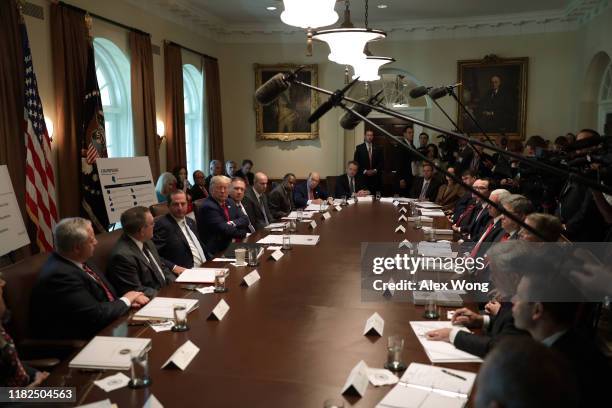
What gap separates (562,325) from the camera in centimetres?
160

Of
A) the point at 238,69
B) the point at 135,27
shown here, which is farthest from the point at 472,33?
the point at 135,27

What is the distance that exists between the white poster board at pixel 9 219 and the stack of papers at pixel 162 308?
260cm

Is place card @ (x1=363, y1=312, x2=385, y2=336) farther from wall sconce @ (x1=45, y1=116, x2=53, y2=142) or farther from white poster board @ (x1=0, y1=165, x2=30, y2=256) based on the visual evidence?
wall sconce @ (x1=45, y1=116, x2=53, y2=142)

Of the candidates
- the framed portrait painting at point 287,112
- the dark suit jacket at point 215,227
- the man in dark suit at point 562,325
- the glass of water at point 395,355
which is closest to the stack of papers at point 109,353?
the glass of water at point 395,355

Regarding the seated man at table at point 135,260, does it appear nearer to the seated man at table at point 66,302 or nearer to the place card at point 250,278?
the seated man at table at point 66,302

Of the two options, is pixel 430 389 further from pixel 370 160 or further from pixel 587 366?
pixel 370 160

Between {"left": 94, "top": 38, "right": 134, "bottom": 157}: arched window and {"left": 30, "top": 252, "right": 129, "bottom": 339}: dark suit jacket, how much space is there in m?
5.07

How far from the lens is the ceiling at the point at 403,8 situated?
8.83m

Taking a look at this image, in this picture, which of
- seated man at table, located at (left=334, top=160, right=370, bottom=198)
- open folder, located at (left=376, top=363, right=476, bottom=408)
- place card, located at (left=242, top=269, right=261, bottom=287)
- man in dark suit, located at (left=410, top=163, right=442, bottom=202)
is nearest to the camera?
open folder, located at (left=376, top=363, right=476, bottom=408)

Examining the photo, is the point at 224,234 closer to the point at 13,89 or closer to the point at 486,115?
the point at 13,89

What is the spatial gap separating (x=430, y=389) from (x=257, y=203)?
4744 millimetres

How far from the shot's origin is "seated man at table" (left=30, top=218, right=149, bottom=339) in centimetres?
269

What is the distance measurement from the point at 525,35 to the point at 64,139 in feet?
27.9

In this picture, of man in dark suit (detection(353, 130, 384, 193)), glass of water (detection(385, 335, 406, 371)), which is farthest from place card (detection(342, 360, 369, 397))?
man in dark suit (detection(353, 130, 384, 193))
